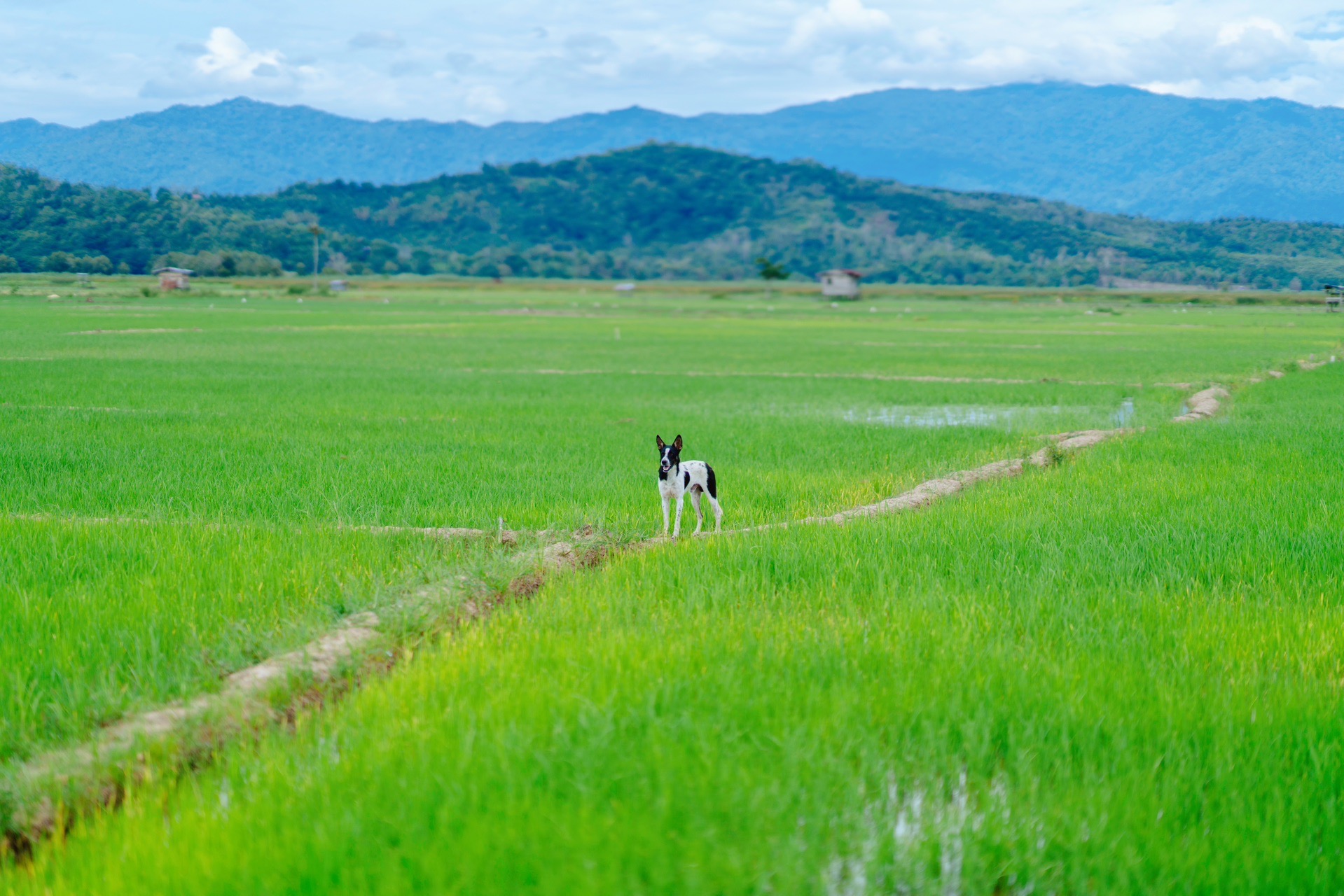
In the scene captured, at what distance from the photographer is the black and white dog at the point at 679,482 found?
22.7 feet

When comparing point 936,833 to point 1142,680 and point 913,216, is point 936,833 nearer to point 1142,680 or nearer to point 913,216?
point 1142,680

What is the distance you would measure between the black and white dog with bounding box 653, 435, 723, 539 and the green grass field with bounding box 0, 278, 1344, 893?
1.52 feet

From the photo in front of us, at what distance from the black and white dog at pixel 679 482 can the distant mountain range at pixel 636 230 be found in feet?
183

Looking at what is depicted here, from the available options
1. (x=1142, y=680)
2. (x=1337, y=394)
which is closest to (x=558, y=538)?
(x=1142, y=680)

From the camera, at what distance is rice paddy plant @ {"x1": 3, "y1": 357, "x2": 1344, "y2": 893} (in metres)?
2.84

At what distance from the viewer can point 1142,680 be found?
4141mm

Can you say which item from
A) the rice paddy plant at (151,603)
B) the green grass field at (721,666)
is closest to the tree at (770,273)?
the green grass field at (721,666)

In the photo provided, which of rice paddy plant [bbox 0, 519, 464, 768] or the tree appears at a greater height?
the tree

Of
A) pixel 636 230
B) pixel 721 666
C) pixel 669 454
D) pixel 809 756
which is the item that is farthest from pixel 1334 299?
pixel 636 230

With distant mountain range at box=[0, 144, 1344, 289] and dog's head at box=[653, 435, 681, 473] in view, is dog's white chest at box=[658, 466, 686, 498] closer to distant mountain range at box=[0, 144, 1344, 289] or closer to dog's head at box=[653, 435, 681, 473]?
dog's head at box=[653, 435, 681, 473]

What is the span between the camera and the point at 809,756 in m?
3.36

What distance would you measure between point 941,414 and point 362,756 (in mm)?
14419

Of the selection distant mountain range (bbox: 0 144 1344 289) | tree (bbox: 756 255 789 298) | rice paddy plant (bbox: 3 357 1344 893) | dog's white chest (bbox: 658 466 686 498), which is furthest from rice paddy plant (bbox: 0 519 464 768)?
tree (bbox: 756 255 789 298)

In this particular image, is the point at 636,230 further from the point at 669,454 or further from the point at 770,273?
the point at 669,454
